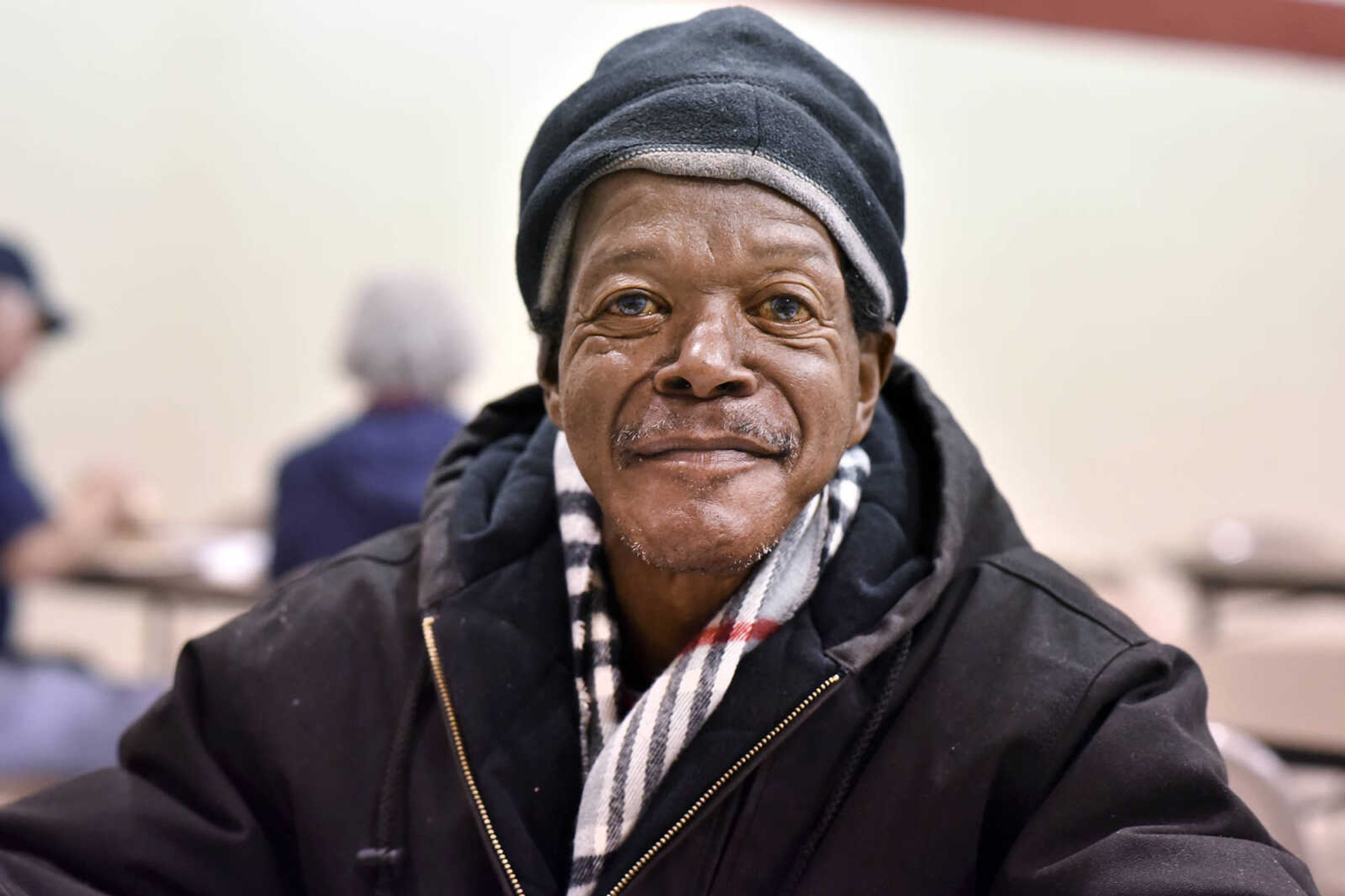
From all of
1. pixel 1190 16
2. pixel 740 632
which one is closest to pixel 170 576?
pixel 740 632

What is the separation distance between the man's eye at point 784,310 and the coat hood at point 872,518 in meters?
0.20

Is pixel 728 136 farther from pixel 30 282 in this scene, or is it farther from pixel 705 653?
pixel 30 282

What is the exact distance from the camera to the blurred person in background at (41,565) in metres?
2.54

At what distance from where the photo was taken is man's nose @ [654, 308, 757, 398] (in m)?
0.99

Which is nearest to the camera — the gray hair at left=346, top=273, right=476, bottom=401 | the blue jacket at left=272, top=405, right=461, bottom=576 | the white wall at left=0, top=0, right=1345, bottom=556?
the blue jacket at left=272, top=405, right=461, bottom=576

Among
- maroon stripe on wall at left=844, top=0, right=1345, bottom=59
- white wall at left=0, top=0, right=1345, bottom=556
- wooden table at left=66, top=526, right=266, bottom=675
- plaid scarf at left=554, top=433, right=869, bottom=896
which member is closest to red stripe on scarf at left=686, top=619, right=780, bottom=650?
plaid scarf at left=554, top=433, right=869, bottom=896

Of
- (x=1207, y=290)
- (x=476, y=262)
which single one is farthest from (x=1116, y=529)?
(x=476, y=262)

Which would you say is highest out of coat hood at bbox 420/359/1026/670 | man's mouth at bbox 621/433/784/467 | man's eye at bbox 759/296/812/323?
man's eye at bbox 759/296/812/323

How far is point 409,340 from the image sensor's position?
9.78ft

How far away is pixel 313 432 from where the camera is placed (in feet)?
17.2

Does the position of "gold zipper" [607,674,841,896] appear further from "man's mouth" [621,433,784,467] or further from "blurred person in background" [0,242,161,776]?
"blurred person in background" [0,242,161,776]

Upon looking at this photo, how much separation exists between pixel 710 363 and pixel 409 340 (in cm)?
209

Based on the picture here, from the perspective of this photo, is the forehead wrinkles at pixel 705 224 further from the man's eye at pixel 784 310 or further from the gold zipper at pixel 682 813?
the gold zipper at pixel 682 813

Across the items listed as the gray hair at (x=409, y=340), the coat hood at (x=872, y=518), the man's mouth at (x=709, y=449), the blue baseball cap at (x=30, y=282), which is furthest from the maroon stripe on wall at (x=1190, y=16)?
the man's mouth at (x=709, y=449)
